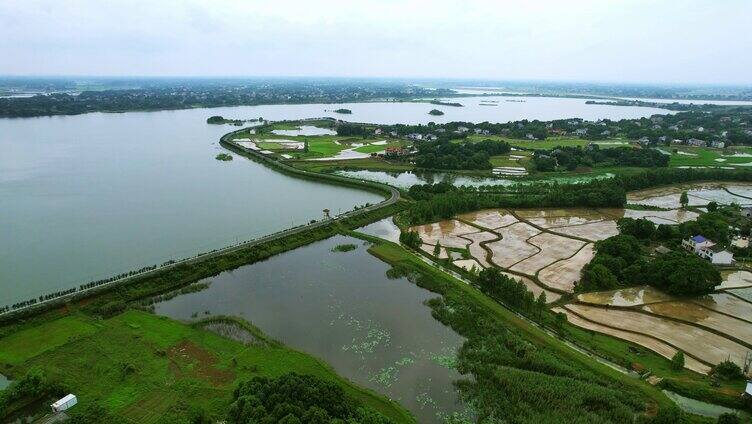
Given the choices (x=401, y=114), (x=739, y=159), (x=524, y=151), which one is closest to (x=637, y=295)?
(x=524, y=151)

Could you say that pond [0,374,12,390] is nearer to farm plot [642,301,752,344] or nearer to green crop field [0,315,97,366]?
green crop field [0,315,97,366]

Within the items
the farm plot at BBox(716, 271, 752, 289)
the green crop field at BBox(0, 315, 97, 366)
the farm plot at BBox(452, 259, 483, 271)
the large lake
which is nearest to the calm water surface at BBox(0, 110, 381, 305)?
the large lake

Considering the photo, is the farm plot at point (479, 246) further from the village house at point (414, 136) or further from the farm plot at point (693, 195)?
the village house at point (414, 136)

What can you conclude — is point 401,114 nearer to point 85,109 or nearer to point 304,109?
point 304,109

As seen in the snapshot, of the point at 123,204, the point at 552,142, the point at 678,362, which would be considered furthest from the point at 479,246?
the point at 552,142

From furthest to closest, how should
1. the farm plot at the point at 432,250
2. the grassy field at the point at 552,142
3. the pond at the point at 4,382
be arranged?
the grassy field at the point at 552,142 < the farm plot at the point at 432,250 < the pond at the point at 4,382

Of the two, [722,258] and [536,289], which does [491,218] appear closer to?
[536,289]

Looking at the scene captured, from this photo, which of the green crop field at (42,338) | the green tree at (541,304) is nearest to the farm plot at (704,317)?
the green tree at (541,304)

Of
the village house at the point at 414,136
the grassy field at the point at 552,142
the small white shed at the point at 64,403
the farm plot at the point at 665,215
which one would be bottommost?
the small white shed at the point at 64,403
